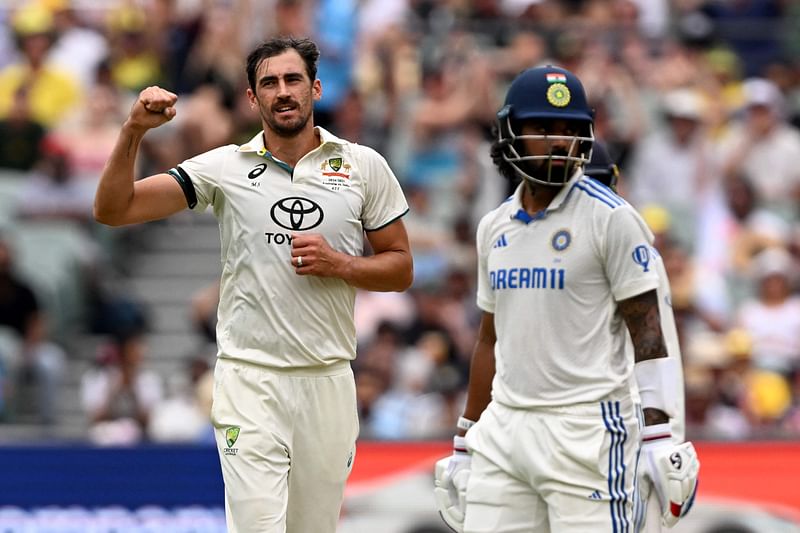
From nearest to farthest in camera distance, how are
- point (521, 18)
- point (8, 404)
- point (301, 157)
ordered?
1. point (301, 157)
2. point (8, 404)
3. point (521, 18)

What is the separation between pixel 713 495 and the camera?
1029 cm

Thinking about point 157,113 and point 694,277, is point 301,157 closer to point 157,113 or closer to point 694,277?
point 157,113

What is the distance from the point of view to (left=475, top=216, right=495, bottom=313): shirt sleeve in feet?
21.9

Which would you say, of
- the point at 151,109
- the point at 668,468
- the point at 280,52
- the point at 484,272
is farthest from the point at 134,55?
the point at 668,468

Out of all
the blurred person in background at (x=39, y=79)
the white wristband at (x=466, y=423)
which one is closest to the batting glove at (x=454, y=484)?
the white wristband at (x=466, y=423)

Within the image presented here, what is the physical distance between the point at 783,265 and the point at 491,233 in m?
7.06

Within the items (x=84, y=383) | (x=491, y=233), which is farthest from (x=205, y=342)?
(x=491, y=233)

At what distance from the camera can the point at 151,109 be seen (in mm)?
6371

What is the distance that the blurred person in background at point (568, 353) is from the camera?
622cm

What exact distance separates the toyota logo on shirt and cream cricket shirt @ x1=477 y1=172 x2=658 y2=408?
2.78ft

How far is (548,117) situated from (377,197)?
2.94ft

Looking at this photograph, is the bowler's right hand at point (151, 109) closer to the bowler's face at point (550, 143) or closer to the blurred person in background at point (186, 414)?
the bowler's face at point (550, 143)

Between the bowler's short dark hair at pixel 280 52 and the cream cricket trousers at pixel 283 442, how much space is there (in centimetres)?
122

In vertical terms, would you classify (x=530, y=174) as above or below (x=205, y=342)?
above
